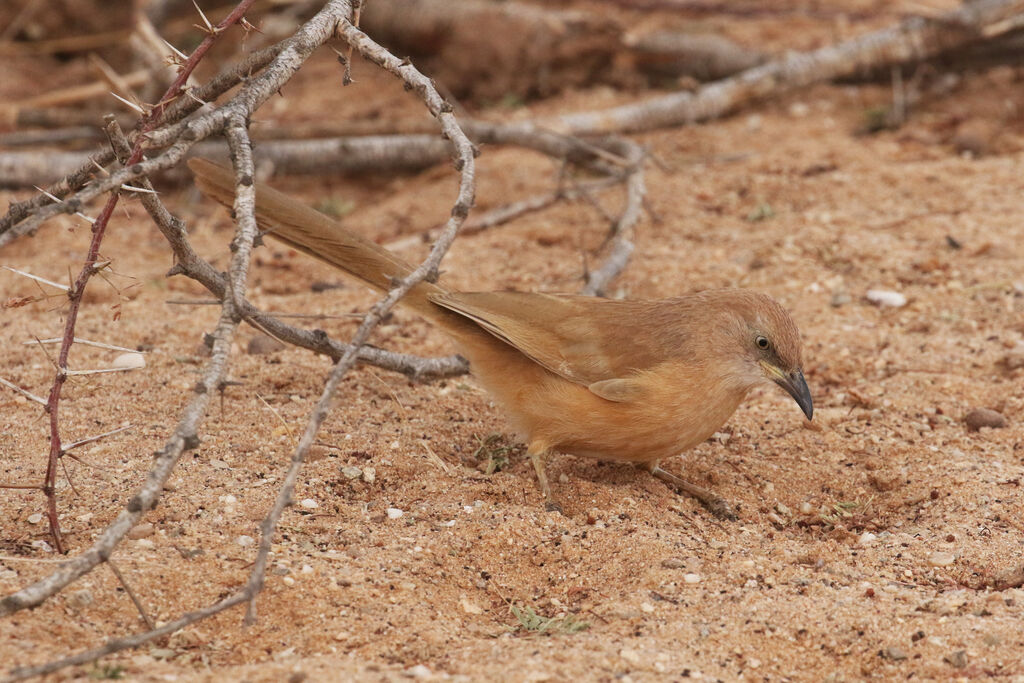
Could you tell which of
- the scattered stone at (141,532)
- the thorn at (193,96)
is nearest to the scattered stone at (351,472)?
the scattered stone at (141,532)

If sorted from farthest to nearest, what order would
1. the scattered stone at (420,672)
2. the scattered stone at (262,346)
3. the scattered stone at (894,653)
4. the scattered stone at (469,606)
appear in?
1. the scattered stone at (262,346)
2. the scattered stone at (469,606)
3. the scattered stone at (894,653)
4. the scattered stone at (420,672)

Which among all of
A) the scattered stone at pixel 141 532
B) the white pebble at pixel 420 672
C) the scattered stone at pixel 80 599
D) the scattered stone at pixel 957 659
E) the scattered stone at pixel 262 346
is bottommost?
the scattered stone at pixel 957 659

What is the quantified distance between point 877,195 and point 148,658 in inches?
222

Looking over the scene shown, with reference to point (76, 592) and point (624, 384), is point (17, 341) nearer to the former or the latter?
point (76, 592)

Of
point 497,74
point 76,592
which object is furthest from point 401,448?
point 497,74

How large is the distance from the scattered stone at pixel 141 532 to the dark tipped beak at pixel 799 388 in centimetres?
243

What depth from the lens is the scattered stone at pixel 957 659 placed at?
10.3 feet

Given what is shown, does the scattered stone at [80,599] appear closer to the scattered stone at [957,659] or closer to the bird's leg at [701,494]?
the bird's leg at [701,494]

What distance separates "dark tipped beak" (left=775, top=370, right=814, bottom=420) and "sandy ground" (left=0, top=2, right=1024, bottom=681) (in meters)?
0.34

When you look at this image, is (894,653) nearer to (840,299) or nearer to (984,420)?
(984,420)

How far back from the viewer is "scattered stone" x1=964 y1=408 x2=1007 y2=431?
469 centimetres

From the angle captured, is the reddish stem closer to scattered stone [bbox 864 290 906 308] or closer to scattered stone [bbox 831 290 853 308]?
scattered stone [bbox 831 290 853 308]

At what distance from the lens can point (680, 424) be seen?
4172 mm

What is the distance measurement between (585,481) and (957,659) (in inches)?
62.8
